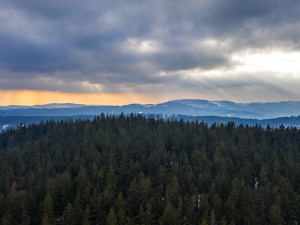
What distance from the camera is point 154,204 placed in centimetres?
5375

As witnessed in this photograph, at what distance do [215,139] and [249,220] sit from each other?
58119 mm

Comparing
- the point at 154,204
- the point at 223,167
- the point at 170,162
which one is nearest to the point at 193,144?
the point at 170,162

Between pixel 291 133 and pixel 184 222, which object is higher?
pixel 291 133

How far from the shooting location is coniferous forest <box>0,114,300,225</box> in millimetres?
50031

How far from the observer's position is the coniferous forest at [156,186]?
164ft

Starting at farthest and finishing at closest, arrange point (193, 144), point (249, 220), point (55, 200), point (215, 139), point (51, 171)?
point (215, 139) → point (193, 144) → point (51, 171) → point (55, 200) → point (249, 220)

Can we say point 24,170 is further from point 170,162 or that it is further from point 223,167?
point 223,167

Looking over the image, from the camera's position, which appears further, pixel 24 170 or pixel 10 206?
pixel 24 170

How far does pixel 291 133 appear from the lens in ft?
379

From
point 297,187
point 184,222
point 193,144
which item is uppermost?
point 193,144

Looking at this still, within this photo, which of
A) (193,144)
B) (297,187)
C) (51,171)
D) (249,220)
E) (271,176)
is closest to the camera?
(249,220)

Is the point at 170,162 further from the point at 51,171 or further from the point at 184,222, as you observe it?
the point at 51,171

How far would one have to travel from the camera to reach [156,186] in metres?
66.8

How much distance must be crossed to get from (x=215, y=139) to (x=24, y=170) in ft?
246
